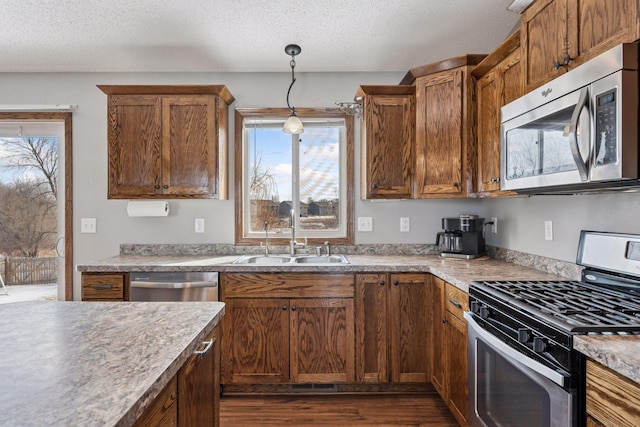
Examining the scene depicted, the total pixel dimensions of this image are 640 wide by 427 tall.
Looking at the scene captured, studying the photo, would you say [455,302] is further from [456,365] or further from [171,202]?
[171,202]

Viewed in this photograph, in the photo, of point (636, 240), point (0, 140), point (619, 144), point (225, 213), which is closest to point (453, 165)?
point (636, 240)

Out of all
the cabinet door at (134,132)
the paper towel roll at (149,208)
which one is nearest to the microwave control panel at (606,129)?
the cabinet door at (134,132)

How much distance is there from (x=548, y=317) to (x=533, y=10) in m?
1.41

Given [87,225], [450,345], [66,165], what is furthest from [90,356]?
[66,165]

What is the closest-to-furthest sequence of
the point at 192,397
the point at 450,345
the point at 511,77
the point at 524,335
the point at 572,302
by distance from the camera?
the point at 192,397, the point at 524,335, the point at 572,302, the point at 511,77, the point at 450,345

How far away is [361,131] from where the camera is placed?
299cm

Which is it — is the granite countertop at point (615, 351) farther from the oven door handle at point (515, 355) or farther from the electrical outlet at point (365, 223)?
the electrical outlet at point (365, 223)

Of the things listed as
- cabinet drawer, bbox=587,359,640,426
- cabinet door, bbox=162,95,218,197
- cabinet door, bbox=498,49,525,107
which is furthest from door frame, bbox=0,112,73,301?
cabinet drawer, bbox=587,359,640,426

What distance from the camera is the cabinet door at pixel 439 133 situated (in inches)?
97.3

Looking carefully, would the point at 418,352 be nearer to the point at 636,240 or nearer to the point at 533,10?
the point at 636,240

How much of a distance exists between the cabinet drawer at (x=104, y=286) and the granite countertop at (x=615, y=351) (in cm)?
256

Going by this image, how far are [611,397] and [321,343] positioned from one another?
1752 millimetres

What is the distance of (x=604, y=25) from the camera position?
4.26 feet

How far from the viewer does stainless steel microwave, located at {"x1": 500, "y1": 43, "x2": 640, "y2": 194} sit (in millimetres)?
1166
